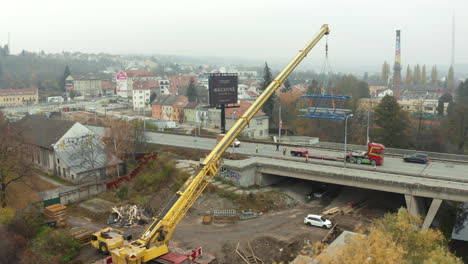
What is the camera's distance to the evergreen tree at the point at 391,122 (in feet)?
180

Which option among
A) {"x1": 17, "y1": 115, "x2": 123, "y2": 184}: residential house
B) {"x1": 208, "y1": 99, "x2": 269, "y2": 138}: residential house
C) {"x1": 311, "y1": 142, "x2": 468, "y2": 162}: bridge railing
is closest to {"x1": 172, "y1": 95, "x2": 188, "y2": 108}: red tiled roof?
{"x1": 208, "y1": 99, "x2": 269, "y2": 138}: residential house

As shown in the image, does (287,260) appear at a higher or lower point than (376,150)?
lower

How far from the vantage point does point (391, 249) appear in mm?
15500

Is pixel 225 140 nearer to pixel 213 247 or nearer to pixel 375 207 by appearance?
pixel 213 247

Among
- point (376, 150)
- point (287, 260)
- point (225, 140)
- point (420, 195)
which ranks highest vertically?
point (225, 140)

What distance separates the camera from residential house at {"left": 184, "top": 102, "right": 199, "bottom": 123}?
85.6 metres

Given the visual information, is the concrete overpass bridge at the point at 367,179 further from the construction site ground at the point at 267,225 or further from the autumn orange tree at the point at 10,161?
the autumn orange tree at the point at 10,161

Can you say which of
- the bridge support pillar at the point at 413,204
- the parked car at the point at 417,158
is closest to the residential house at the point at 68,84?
the parked car at the point at 417,158

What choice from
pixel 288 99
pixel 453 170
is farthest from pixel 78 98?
pixel 453 170

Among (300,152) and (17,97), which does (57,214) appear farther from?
(17,97)

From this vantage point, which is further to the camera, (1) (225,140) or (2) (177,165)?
(2) (177,165)

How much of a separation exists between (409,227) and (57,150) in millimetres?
37476

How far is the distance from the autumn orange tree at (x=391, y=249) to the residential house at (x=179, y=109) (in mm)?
68055

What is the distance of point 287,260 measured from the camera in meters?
24.8
